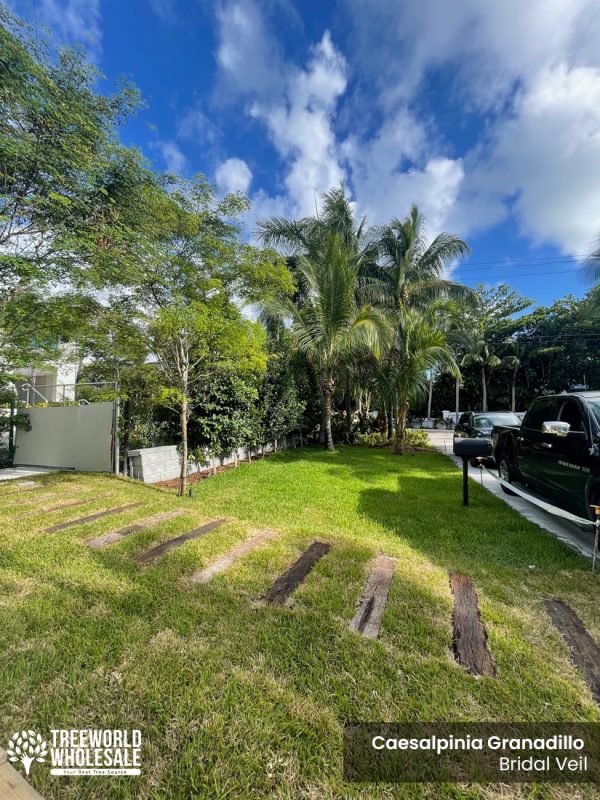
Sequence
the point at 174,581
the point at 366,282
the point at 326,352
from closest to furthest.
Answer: the point at 174,581, the point at 326,352, the point at 366,282

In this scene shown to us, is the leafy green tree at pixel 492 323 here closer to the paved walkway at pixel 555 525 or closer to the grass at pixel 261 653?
the paved walkway at pixel 555 525

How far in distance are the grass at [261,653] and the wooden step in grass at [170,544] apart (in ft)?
0.42

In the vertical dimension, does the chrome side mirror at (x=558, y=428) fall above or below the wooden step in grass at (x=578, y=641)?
above

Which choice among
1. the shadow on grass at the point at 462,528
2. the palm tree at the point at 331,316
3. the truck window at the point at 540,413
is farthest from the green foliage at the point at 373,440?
the truck window at the point at 540,413

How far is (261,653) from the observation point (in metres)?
1.96

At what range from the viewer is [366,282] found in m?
14.2

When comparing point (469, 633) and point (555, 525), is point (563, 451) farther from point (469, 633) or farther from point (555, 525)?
point (469, 633)

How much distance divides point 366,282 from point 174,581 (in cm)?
1387

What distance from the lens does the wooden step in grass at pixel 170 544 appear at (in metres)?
3.18

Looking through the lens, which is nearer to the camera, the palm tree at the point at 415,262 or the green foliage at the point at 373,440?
the green foliage at the point at 373,440

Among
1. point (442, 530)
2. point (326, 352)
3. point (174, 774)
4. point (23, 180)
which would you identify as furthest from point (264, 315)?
point (174, 774)

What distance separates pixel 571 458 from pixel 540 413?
4.42ft

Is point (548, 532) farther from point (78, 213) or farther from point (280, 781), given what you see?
point (78, 213)

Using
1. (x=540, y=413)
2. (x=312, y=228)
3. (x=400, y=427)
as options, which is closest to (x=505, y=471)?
(x=540, y=413)
